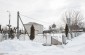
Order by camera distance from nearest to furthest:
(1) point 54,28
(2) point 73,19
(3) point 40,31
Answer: (2) point 73,19 < (3) point 40,31 < (1) point 54,28

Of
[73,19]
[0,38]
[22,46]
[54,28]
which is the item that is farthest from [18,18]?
[54,28]

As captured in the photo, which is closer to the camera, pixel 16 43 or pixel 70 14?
pixel 16 43

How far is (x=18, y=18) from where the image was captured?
93.6 ft

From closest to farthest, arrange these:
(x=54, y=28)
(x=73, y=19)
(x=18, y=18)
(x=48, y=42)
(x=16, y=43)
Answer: (x=16, y=43)
(x=48, y=42)
(x=18, y=18)
(x=73, y=19)
(x=54, y=28)

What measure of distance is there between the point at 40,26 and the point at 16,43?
72538mm

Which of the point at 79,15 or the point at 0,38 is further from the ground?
the point at 79,15

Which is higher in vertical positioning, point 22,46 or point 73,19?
point 73,19

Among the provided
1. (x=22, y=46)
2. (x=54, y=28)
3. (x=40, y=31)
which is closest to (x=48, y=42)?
(x=22, y=46)

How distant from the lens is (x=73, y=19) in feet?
237

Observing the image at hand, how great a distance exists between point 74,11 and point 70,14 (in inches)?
85.6

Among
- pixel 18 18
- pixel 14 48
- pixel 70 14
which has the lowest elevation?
pixel 14 48

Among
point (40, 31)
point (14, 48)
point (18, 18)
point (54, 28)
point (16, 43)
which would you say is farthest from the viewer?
point (54, 28)

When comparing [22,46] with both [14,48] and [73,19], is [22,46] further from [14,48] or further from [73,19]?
[73,19]

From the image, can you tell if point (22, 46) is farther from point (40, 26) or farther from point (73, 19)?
point (40, 26)
